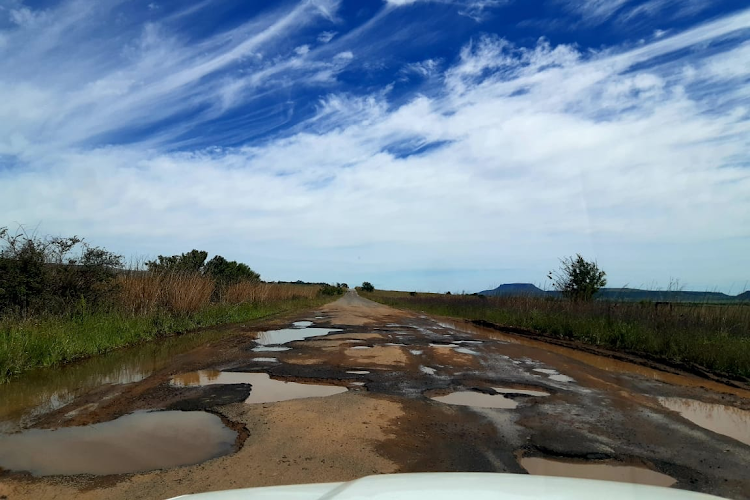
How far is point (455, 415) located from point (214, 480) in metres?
3.06

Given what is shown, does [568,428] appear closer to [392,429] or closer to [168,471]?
[392,429]

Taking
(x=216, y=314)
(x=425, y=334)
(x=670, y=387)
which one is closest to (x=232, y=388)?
(x=670, y=387)

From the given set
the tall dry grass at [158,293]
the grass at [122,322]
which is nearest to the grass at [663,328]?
the grass at [122,322]

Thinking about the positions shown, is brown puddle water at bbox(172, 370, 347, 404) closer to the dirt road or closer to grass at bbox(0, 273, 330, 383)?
the dirt road

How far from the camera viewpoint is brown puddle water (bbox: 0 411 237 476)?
4297 millimetres

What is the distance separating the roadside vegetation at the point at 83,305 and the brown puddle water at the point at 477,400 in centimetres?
696

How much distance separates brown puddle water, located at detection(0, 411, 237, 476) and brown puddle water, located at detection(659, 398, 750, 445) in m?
5.43

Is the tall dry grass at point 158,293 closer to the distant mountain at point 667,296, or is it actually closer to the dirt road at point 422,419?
the dirt road at point 422,419

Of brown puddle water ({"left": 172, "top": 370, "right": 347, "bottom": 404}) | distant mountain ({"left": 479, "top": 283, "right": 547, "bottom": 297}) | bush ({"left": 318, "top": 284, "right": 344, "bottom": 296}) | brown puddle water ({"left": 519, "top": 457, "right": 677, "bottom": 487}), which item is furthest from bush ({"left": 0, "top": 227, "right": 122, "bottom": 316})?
bush ({"left": 318, "top": 284, "right": 344, "bottom": 296})

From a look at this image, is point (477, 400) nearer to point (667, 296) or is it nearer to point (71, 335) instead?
point (71, 335)

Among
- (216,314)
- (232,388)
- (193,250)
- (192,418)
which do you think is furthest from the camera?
(193,250)

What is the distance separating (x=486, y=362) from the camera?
33.3 feet

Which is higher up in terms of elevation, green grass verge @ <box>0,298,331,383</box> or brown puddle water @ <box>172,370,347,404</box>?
green grass verge @ <box>0,298,331,383</box>

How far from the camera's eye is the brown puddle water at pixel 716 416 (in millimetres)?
5656
